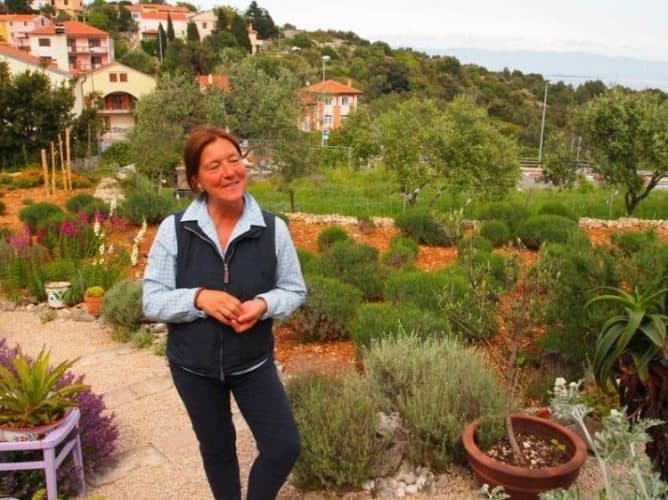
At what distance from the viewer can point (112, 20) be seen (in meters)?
82.6

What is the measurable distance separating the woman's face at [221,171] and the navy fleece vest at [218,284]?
0.14 m

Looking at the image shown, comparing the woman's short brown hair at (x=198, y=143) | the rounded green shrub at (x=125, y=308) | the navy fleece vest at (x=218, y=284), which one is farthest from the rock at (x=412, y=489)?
the rounded green shrub at (x=125, y=308)

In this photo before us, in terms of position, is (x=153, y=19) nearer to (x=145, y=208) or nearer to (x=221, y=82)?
(x=221, y=82)

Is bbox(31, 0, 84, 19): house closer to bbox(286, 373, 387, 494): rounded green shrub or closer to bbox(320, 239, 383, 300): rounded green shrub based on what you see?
bbox(320, 239, 383, 300): rounded green shrub

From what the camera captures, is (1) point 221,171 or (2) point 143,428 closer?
(1) point 221,171

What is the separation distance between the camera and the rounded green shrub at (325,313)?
5.18m

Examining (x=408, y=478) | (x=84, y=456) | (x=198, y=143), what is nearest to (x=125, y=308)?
(x=84, y=456)

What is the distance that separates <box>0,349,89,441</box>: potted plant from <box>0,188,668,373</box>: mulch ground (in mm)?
1389

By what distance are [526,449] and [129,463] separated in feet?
7.03

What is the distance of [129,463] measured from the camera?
3.45m

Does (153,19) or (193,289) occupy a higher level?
(153,19)

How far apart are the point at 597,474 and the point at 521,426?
463mm

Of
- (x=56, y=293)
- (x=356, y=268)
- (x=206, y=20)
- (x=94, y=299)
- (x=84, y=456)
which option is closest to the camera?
(x=84, y=456)

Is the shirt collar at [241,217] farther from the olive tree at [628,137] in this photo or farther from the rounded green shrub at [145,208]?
the olive tree at [628,137]
